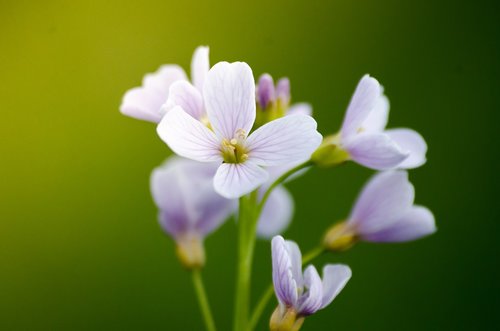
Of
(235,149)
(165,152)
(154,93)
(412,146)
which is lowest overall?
(165,152)

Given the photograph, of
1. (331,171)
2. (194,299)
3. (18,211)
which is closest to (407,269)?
(331,171)

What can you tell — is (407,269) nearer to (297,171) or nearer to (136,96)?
(297,171)

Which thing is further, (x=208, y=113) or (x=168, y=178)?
(x=168, y=178)

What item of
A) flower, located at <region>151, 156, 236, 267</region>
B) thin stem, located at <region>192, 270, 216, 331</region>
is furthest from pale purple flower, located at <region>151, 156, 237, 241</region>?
thin stem, located at <region>192, 270, 216, 331</region>

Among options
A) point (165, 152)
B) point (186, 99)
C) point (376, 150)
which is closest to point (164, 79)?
point (186, 99)

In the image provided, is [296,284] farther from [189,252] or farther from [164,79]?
[164,79]

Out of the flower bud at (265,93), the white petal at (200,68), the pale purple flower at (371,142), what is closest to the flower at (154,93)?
the white petal at (200,68)
